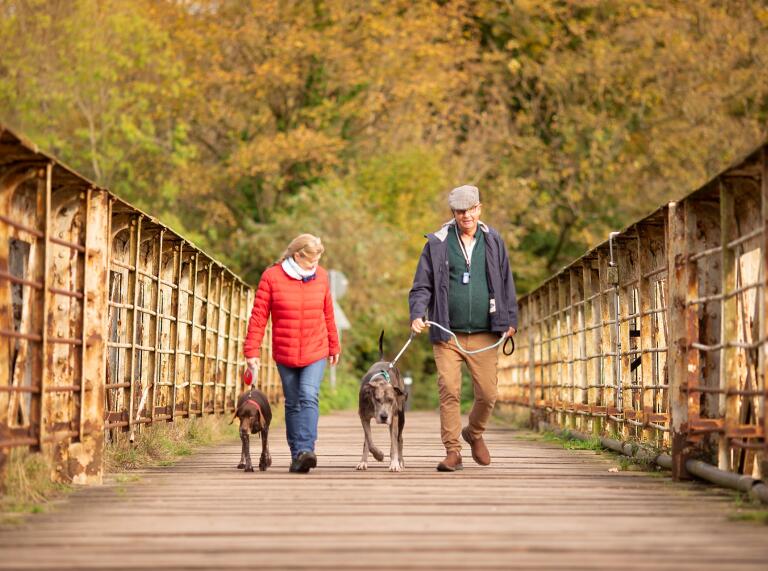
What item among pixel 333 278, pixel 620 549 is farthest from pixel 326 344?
pixel 333 278

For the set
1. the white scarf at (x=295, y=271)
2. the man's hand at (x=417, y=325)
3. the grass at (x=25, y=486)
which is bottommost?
the grass at (x=25, y=486)

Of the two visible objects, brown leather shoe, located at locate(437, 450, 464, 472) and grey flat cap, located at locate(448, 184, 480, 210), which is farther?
brown leather shoe, located at locate(437, 450, 464, 472)

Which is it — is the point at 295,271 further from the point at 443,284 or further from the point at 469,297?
the point at 469,297

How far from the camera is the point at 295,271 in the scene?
11898 mm

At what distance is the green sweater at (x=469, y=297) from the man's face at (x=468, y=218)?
0.19 metres

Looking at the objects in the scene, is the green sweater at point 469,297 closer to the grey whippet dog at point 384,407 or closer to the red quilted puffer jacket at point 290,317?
the grey whippet dog at point 384,407

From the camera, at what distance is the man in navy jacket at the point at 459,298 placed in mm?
11570

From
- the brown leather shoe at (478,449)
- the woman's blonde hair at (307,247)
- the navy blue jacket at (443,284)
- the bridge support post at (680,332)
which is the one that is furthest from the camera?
the brown leather shoe at (478,449)

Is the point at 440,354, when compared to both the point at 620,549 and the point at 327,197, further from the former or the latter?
the point at 327,197

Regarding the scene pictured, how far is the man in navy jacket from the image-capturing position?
11.6m

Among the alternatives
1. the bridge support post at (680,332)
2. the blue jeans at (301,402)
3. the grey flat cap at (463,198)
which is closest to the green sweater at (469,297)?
the grey flat cap at (463,198)

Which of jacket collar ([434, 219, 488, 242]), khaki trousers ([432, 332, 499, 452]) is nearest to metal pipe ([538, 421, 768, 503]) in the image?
khaki trousers ([432, 332, 499, 452])

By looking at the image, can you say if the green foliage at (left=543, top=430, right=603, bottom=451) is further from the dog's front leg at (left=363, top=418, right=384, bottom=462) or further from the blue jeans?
the blue jeans

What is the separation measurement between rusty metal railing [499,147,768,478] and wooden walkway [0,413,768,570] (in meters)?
0.51
